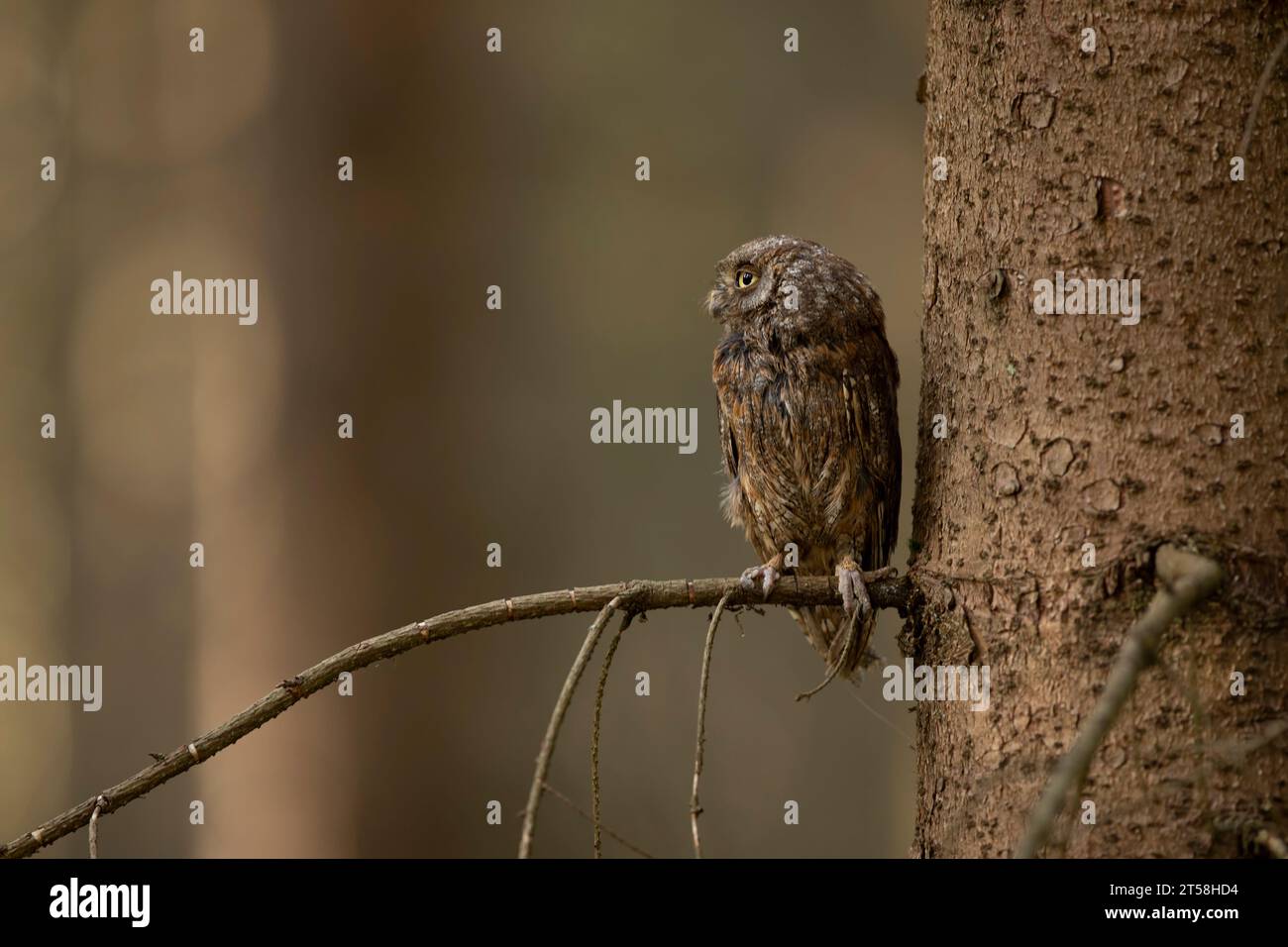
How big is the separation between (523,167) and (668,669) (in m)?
3.08

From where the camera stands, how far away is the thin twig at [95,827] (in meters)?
1.80

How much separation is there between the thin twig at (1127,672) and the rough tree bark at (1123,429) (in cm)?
10

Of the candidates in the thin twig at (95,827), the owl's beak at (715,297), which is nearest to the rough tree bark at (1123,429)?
the owl's beak at (715,297)

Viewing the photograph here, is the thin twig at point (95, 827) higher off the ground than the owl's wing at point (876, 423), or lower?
lower

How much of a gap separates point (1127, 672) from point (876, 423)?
1.51 m

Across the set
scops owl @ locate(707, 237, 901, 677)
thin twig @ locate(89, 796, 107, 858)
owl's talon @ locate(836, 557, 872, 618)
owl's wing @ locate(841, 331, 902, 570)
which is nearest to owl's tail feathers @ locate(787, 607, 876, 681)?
scops owl @ locate(707, 237, 901, 677)

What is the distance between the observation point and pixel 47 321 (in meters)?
5.84

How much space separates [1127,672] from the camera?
1338 mm

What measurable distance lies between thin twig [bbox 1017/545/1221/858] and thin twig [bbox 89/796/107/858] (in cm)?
143

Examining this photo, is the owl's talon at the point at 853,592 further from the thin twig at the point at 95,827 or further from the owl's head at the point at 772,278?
the thin twig at the point at 95,827

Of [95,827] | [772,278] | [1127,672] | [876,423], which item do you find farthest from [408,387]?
[1127,672]

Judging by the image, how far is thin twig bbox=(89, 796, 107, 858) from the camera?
1802 millimetres
